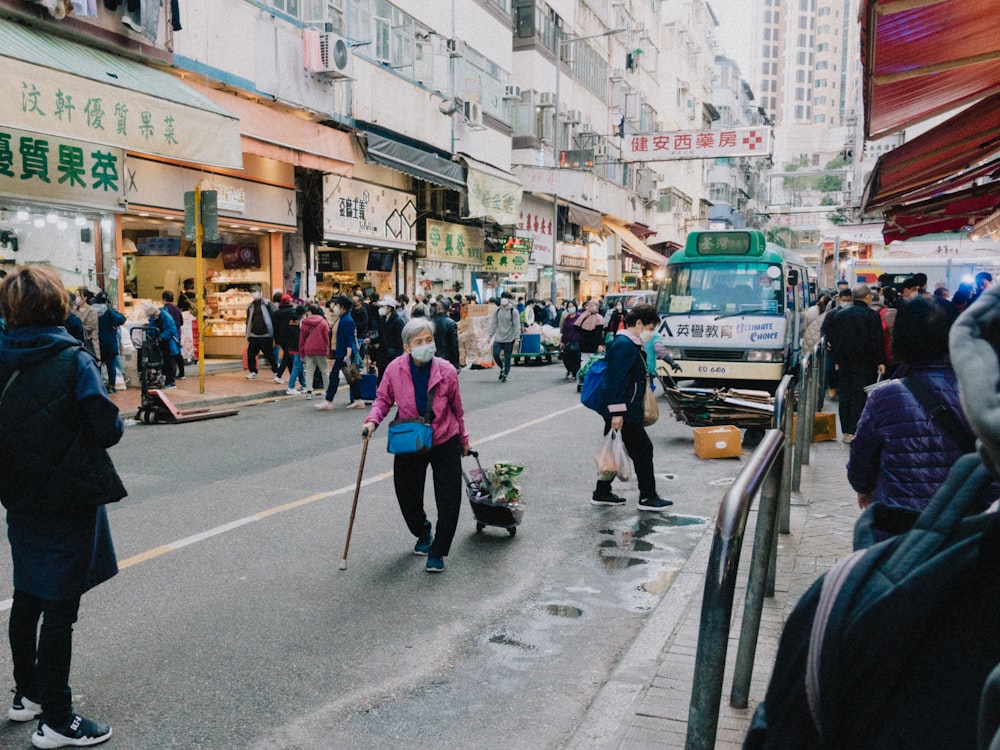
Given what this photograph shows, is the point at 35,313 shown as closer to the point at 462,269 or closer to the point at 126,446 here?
the point at 126,446

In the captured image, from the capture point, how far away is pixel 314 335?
48.9ft

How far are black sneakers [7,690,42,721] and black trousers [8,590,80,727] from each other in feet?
0.47

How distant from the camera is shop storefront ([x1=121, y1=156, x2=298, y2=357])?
62.3 ft

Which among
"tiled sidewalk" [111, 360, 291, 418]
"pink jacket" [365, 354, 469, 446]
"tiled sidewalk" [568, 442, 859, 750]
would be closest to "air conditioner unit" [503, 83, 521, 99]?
"tiled sidewalk" [111, 360, 291, 418]

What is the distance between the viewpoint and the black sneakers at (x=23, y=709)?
3754 mm

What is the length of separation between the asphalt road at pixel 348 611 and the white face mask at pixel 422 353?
4.62 feet

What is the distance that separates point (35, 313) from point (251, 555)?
9.76 ft

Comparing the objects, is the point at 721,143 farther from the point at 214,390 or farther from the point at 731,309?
the point at 214,390

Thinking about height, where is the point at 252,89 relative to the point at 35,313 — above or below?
above

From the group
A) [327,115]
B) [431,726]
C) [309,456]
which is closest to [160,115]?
[327,115]

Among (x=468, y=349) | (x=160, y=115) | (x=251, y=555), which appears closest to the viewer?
(x=251, y=555)

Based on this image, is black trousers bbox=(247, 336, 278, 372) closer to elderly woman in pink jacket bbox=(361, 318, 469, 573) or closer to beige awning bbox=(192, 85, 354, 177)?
beige awning bbox=(192, 85, 354, 177)

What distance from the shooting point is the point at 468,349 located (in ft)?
71.2

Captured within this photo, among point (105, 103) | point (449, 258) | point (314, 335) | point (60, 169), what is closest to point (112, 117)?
point (105, 103)
